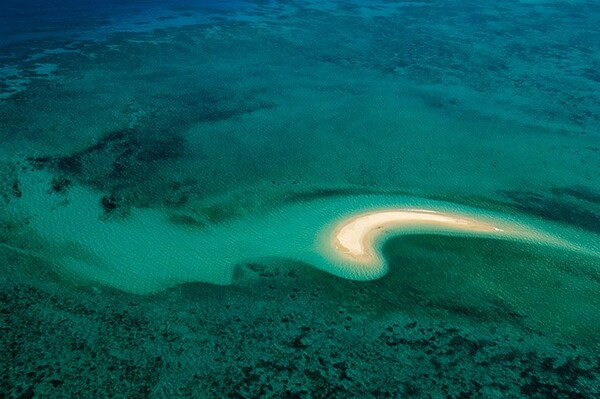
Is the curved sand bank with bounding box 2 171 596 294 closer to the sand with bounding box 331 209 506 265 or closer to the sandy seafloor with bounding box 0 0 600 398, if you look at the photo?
the sand with bounding box 331 209 506 265

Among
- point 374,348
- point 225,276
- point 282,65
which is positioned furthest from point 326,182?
point 282,65

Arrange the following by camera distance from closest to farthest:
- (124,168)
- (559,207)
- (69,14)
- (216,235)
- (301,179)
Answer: (216,235), (559,207), (124,168), (301,179), (69,14)

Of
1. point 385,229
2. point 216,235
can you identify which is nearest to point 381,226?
point 385,229

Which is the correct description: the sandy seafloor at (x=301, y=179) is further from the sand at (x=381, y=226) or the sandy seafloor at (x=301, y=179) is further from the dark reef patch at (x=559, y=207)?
the sand at (x=381, y=226)

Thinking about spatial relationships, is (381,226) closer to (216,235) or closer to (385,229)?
(385,229)

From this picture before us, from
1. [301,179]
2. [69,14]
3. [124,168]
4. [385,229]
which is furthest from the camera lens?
[69,14]

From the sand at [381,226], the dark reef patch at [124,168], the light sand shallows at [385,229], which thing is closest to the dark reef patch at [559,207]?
the light sand shallows at [385,229]

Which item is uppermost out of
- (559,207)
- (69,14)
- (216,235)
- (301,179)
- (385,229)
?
(69,14)

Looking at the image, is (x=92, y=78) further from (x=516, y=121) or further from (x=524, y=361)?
(x=524, y=361)
